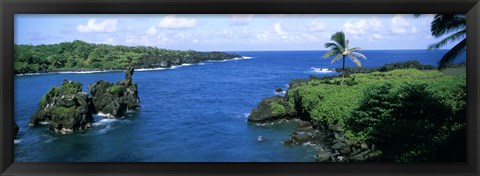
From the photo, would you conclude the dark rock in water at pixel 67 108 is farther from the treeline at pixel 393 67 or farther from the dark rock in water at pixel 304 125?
the treeline at pixel 393 67

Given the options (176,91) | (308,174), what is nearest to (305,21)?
(176,91)

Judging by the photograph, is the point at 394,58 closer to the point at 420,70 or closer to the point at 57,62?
the point at 420,70

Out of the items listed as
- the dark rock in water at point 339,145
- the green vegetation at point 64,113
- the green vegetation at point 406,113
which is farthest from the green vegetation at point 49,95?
the dark rock in water at point 339,145

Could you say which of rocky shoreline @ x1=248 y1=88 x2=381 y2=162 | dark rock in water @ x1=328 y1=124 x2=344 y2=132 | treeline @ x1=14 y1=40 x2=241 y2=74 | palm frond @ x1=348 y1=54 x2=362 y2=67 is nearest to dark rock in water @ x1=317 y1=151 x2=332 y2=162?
rocky shoreline @ x1=248 y1=88 x2=381 y2=162

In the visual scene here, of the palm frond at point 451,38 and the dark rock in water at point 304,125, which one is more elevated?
the palm frond at point 451,38

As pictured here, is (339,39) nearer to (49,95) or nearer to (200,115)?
(200,115)
